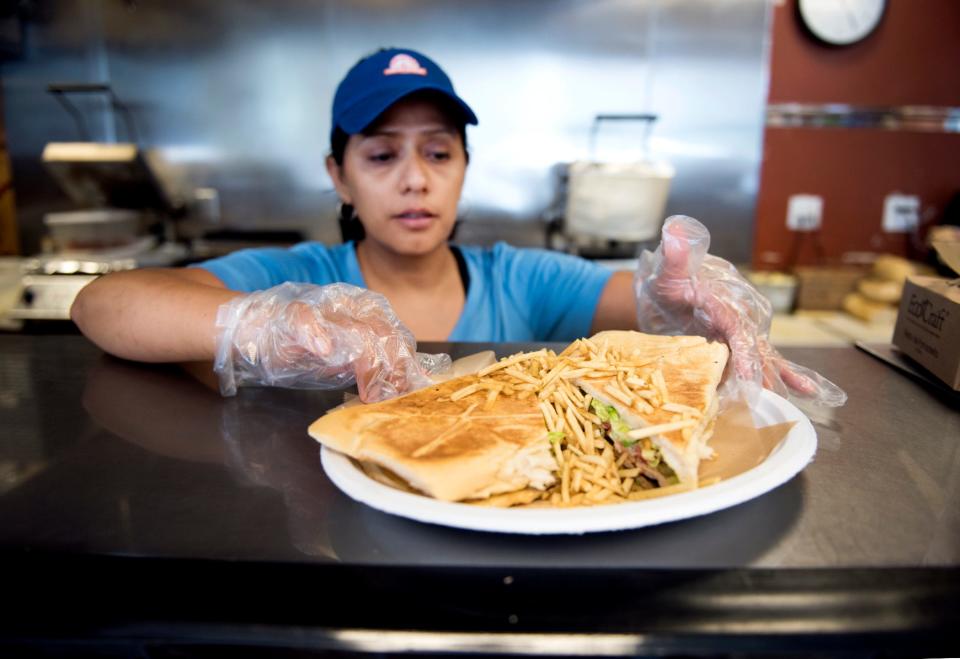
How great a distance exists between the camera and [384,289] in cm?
204

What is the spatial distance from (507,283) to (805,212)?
2.82 metres

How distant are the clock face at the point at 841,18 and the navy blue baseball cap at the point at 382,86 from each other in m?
3.04

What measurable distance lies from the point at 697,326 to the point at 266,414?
852 millimetres

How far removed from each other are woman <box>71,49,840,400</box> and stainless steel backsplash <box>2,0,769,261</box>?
7.10ft

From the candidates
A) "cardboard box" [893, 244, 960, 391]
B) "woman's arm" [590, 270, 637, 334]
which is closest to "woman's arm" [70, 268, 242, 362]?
"woman's arm" [590, 270, 637, 334]

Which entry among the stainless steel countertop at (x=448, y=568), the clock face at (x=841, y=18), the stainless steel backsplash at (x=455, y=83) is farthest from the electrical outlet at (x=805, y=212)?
the stainless steel countertop at (x=448, y=568)

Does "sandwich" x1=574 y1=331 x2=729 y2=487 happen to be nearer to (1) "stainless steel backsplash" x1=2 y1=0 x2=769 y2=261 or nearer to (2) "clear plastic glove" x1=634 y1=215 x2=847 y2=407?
(2) "clear plastic glove" x1=634 y1=215 x2=847 y2=407

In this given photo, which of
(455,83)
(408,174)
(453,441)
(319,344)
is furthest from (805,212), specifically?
(453,441)

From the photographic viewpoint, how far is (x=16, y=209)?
439 centimetres

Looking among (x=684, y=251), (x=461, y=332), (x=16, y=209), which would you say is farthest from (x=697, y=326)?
(x=16, y=209)

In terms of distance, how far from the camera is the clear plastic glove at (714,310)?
114cm

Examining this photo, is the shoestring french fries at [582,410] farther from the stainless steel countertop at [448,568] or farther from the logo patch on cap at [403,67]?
the logo patch on cap at [403,67]

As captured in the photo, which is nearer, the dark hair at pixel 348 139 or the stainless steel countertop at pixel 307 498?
the stainless steel countertop at pixel 307 498

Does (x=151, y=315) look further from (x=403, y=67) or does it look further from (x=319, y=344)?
(x=403, y=67)
